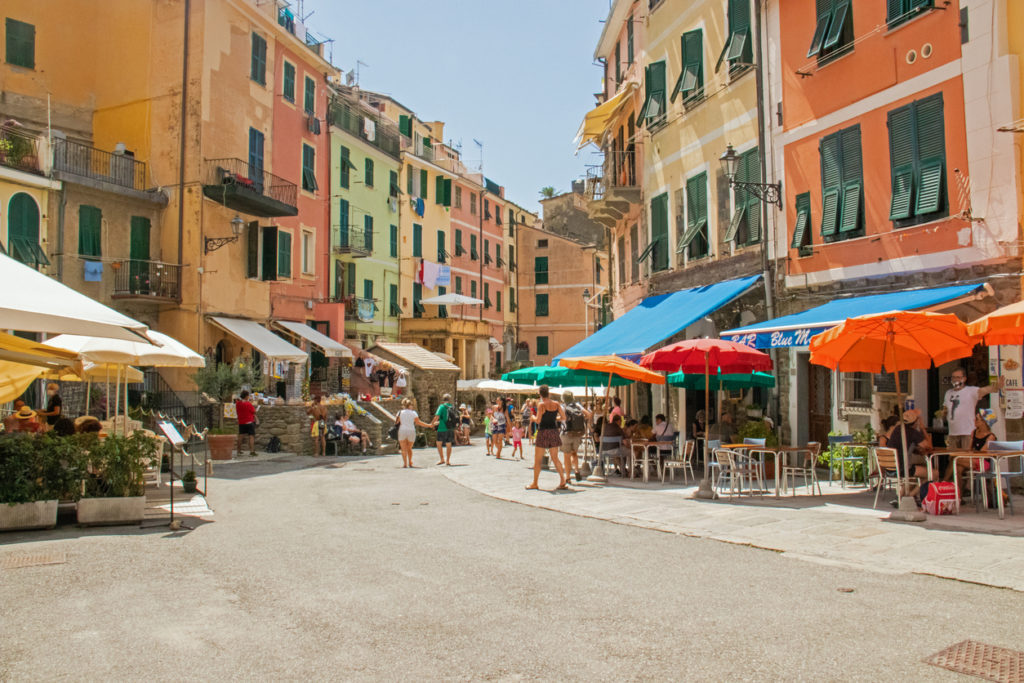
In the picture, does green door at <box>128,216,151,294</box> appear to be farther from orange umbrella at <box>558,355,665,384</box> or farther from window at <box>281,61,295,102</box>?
orange umbrella at <box>558,355,665,384</box>

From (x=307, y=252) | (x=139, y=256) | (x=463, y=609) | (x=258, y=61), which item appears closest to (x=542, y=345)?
(x=307, y=252)

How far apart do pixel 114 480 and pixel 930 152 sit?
12201 mm

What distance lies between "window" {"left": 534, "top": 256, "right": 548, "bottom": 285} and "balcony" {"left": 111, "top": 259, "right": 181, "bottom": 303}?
34.7 metres

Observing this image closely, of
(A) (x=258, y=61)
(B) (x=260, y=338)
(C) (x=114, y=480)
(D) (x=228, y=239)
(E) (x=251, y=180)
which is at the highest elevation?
(A) (x=258, y=61)

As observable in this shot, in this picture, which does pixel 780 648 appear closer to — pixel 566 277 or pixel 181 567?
pixel 181 567

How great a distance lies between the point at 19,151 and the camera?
70.3 ft

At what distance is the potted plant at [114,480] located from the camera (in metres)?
9.39

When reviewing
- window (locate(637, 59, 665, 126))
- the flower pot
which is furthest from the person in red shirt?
window (locate(637, 59, 665, 126))

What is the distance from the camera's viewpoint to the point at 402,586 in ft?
21.3

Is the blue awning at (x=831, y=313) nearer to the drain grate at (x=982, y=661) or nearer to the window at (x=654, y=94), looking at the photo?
the drain grate at (x=982, y=661)

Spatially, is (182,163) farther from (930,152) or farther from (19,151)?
(930,152)

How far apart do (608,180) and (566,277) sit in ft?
103

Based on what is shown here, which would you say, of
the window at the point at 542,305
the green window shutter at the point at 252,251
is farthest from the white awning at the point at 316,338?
the window at the point at 542,305

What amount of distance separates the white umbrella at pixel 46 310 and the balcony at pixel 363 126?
27730 millimetres
